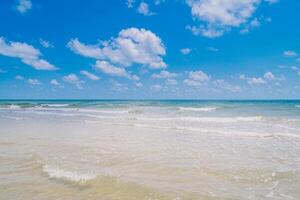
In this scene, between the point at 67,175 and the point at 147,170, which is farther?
the point at 147,170

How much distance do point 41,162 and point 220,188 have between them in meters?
4.93

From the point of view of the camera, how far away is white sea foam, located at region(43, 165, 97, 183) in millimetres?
6441

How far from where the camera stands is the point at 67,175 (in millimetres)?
6738

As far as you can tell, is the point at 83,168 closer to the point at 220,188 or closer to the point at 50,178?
the point at 50,178

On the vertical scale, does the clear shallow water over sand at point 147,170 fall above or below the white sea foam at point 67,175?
below

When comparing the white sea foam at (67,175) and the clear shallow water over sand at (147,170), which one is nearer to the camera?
the clear shallow water over sand at (147,170)

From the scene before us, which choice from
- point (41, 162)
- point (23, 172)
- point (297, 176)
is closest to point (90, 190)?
point (23, 172)

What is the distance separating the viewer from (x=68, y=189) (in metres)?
5.84

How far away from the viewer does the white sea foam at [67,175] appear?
6441 mm

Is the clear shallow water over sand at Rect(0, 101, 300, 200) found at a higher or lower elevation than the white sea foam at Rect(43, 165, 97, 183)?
lower

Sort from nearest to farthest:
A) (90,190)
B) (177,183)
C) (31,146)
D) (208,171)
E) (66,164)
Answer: (90,190), (177,183), (208,171), (66,164), (31,146)

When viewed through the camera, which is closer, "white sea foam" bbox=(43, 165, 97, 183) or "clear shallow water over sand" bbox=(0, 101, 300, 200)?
"clear shallow water over sand" bbox=(0, 101, 300, 200)

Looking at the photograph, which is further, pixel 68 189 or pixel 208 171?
pixel 208 171

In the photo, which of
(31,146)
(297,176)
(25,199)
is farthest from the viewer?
(31,146)
